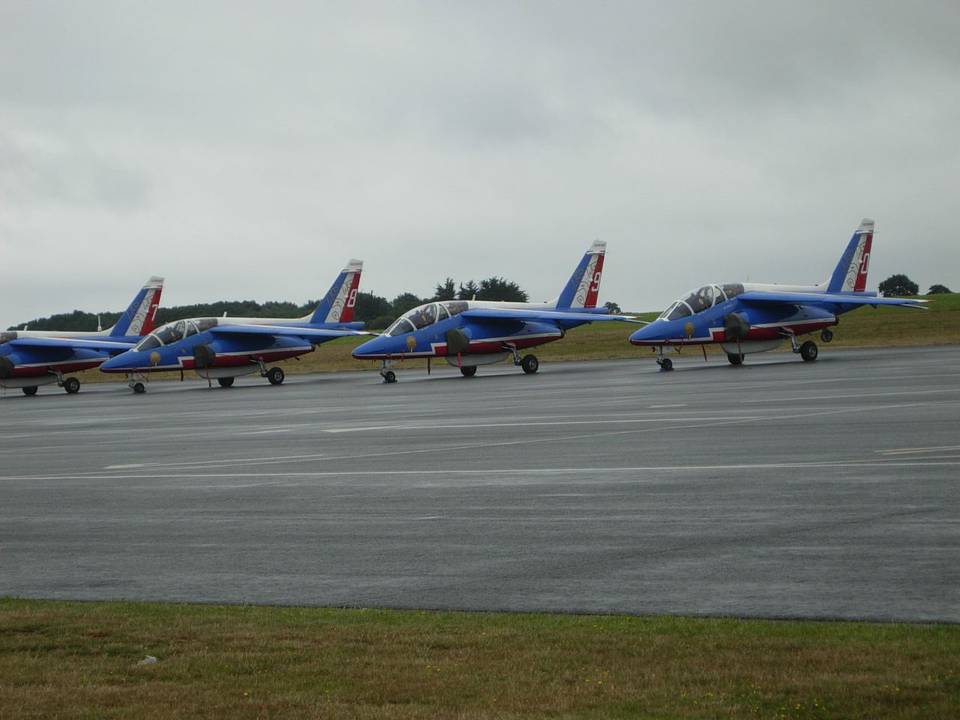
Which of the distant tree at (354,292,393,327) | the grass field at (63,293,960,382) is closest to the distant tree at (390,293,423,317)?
the distant tree at (354,292,393,327)

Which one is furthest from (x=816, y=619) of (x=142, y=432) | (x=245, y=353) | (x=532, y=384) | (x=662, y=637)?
(x=245, y=353)

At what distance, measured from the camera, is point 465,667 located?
731cm

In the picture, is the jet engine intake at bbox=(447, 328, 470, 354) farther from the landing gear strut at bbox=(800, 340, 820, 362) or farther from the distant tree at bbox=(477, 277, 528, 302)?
the distant tree at bbox=(477, 277, 528, 302)

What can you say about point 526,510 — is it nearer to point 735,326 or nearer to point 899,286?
point 735,326

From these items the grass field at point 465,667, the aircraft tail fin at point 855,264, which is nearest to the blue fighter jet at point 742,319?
the aircraft tail fin at point 855,264

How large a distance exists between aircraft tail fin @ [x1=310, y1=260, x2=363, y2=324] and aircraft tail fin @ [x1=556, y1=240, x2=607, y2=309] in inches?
453

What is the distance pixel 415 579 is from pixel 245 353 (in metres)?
47.8

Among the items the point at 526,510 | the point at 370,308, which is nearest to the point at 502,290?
the point at 370,308

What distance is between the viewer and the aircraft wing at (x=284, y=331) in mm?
56344

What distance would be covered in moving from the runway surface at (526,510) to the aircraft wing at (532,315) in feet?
77.3

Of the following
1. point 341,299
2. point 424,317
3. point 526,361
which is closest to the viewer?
point 424,317

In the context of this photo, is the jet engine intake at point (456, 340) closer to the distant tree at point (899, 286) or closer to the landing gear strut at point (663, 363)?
the landing gear strut at point (663, 363)

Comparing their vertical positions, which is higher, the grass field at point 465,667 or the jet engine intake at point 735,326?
the jet engine intake at point 735,326

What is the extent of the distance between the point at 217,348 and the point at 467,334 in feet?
38.1
